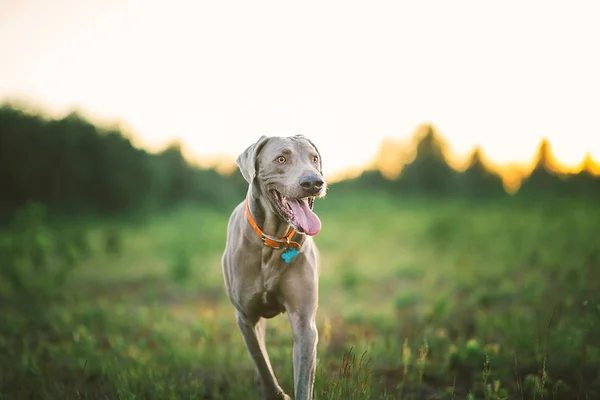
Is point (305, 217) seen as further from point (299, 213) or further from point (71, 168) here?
point (71, 168)

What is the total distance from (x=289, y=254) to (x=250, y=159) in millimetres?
801

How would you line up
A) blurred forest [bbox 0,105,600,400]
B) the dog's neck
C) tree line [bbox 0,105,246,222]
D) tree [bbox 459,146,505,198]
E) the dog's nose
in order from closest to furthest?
the dog's nose < the dog's neck < blurred forest [bbox 0,105,600,400] < tree line [bbox 0,105,246,222] < tree [bbox 459,146,505,198]

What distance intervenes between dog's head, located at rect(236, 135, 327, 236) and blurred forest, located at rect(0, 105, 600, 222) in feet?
36.6

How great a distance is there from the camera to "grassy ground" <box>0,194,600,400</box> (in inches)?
171

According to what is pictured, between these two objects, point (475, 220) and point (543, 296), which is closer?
point (543, 296)

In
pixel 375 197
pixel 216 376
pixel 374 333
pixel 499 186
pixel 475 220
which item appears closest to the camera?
pixel 216 376

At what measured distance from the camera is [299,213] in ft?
11.2

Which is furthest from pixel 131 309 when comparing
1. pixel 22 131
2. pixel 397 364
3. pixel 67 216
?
pixel 22 131

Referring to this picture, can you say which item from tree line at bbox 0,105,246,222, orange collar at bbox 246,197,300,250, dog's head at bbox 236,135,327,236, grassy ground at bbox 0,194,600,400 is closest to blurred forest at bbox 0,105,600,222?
tree line at bbox 0,105,246,222

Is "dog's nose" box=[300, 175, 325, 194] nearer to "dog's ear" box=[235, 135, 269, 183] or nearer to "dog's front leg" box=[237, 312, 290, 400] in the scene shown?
"dog's ear" box=[235, 135, 269, 183]

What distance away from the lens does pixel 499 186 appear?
23375mm

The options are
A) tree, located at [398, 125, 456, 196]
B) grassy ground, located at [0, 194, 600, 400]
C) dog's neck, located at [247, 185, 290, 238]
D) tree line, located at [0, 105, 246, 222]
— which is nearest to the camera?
dog's neck, located at [247, 185, 290, 238]

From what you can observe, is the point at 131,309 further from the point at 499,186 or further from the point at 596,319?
the point at 499,186

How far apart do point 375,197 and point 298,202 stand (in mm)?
25061
